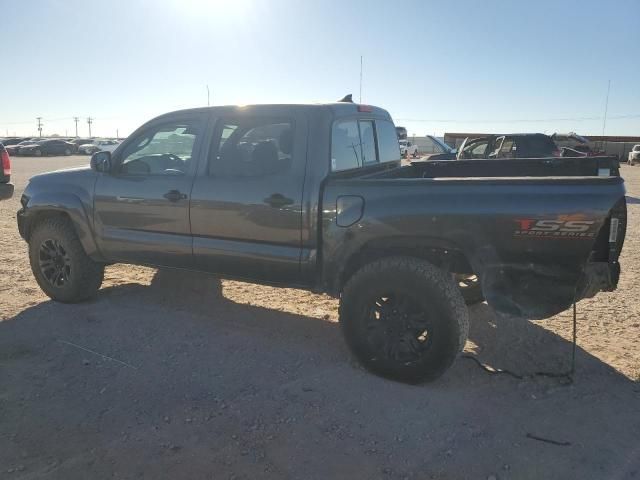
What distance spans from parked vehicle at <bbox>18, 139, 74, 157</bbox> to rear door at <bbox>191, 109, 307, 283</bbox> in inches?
1830

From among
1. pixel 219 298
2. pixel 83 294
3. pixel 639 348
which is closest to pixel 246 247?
pixel 219 298

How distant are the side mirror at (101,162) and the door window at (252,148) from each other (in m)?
1.08

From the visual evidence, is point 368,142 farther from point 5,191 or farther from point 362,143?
point 5,191

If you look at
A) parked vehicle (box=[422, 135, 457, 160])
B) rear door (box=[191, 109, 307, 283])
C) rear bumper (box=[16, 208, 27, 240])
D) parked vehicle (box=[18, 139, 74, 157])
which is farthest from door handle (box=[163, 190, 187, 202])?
parked vehicle (box=[18, 139, 74, 157])

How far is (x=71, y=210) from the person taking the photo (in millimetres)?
4965

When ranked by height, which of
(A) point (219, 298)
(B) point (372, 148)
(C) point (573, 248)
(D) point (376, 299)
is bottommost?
(A) point (219, 298)

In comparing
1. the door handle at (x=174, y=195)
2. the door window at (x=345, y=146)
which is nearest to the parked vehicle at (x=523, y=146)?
the door window at (x=345, y=146)

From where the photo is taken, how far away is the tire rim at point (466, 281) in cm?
461

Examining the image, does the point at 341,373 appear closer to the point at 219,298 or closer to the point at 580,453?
the point at 580,453

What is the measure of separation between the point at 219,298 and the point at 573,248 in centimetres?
351

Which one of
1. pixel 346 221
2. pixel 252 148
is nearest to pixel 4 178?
pixel 252 148

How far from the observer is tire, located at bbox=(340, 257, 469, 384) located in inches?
134

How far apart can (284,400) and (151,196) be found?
220 cm

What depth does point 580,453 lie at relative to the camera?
2822mm
